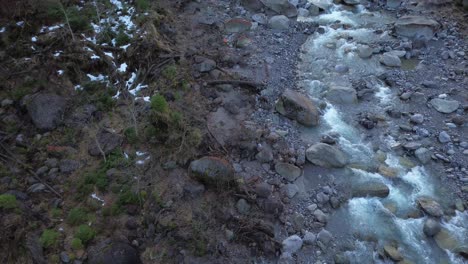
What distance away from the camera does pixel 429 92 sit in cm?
944

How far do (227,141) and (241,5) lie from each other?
6803 millimetres

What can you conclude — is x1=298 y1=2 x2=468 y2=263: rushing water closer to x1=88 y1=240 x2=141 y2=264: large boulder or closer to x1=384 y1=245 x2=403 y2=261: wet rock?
x1=384 y1=245 x2=403 y2=261: wet rock

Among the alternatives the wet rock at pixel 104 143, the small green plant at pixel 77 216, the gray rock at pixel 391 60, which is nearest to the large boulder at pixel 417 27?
the gray rock at pixel 391 60

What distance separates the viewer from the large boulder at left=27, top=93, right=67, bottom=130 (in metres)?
7.70

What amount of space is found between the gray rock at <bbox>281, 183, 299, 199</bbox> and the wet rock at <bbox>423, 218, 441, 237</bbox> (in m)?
2.46

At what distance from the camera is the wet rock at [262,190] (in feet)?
22.4

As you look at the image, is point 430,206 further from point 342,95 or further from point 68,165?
point 68,165

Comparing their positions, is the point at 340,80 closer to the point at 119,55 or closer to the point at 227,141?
the point at 227,141

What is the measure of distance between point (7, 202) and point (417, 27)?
11892 mm

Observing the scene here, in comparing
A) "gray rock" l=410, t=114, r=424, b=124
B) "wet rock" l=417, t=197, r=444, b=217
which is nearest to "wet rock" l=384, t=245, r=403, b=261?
"wet rock" l=417, t=197, r=444, b=217

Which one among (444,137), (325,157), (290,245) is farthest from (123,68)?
(444,137)

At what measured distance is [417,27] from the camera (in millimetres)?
11141

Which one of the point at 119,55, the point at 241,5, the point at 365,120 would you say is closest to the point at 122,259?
the point at 119,55

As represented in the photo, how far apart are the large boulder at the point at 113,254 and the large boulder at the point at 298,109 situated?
4.74 meters
